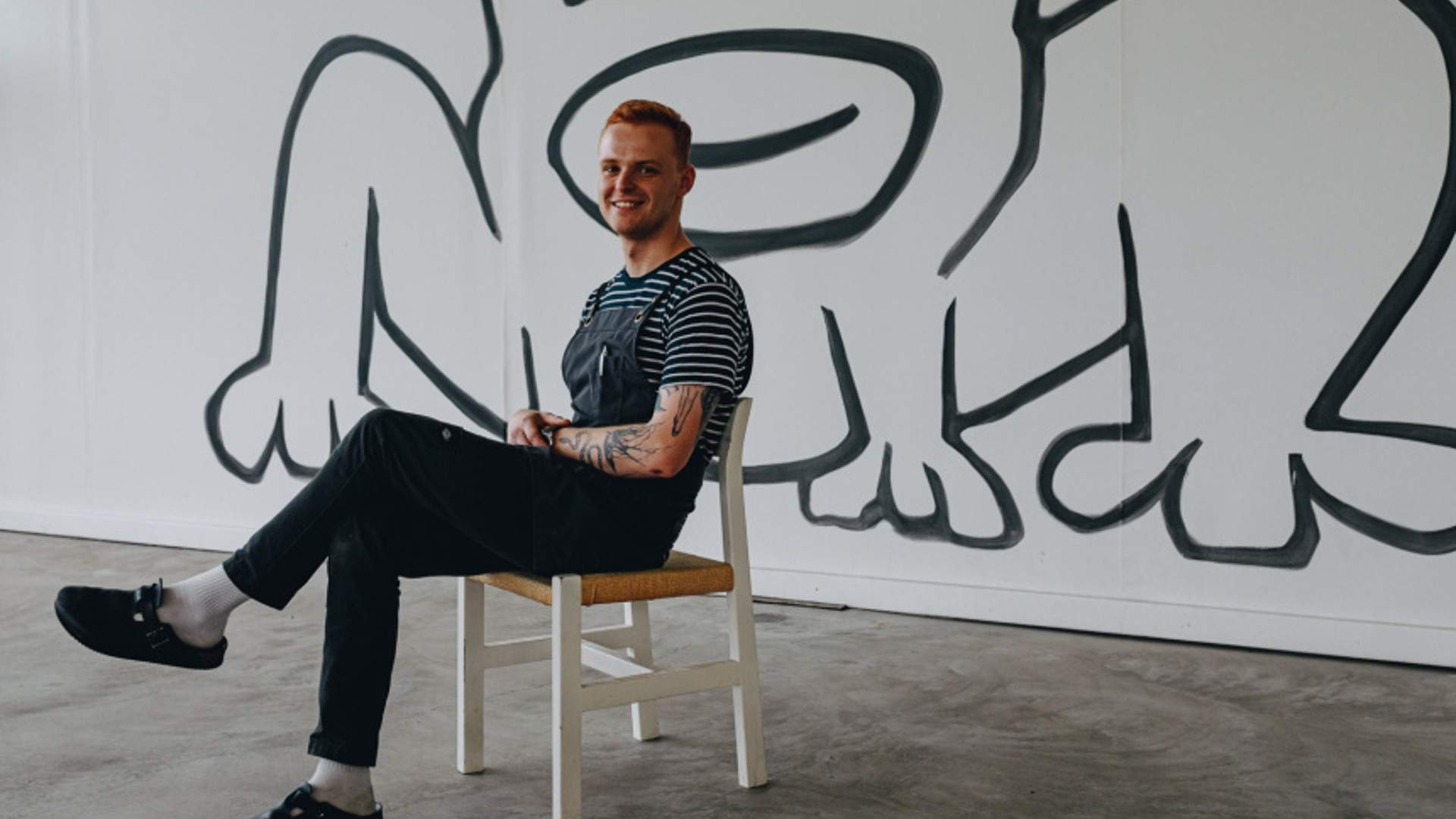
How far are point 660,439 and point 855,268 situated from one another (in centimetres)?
194

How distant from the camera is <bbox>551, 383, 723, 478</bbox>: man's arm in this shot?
6.72 ft

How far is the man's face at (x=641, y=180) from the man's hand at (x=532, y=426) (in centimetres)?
34

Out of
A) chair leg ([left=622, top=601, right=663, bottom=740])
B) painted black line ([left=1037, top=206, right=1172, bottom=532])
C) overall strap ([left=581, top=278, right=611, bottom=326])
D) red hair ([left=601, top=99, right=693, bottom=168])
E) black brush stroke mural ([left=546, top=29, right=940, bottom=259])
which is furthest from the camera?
black brush stroke mural ([left=546, top=29, right=940, bottom=259])

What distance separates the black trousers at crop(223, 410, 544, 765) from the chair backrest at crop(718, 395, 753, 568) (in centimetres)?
39

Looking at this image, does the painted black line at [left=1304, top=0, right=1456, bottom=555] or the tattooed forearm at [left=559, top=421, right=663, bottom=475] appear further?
the painted black line at [left=1304, top=0, right=1456, bottom=555]

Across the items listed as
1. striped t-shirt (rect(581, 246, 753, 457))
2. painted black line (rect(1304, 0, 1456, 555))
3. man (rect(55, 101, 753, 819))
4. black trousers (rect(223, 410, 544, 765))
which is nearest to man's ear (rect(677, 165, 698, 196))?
man (rect(55, 101, 753, 819))

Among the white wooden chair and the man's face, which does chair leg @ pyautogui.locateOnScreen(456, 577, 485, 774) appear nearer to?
the white wooden chair

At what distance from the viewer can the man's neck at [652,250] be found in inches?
88.4

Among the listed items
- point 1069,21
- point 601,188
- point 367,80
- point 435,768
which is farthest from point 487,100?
point 435,768

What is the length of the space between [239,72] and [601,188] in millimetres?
3326

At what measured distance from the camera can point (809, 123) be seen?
3922 millimetres

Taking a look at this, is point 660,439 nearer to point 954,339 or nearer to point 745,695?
point 745,695

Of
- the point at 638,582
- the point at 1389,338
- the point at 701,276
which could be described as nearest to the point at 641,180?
the point at 701,276

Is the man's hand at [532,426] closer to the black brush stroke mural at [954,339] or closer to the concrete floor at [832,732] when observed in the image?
the concrete floor at [832,732]
